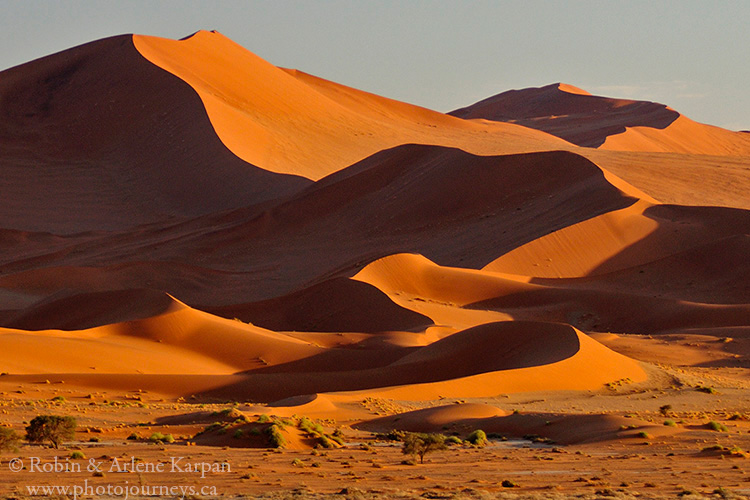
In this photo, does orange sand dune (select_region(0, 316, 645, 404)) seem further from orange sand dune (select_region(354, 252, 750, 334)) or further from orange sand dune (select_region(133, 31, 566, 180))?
orange sand dune (select_region(133, 31, 566, 180))

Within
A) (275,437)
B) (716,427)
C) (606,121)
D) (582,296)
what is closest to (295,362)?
(275,437)

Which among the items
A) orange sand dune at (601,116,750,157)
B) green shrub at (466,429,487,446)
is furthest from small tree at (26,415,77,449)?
orange sand dune at (601,116,750,157)

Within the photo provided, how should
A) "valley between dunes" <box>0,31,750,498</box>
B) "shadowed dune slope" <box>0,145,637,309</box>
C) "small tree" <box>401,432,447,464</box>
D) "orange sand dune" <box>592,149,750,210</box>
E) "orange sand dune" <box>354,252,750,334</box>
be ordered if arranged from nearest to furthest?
"small tree" <box>401,432,447,464</box>, "valley between dunes" <box>0,31,750,498</box>, "orange sand dune" <box>354,252,750,334</box>, "shadowed dune slope" <box>0,145,637,309</box>, "orange sand dune" <box>592,149,750,210</box>

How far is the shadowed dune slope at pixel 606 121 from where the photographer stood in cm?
10032

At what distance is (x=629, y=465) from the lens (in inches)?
563

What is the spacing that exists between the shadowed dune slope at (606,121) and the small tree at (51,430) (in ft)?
267

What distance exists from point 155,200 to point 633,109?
74.8 meters

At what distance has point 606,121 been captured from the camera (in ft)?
385

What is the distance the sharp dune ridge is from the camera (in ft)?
88.6

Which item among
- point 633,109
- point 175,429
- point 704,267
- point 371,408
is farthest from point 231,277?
point 633,109

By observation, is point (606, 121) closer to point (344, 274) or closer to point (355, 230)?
point (355, 230)

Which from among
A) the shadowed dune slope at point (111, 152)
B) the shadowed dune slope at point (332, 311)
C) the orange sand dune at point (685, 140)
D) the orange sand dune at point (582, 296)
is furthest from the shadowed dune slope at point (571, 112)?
the shadowed dune slope at point (332, 311)

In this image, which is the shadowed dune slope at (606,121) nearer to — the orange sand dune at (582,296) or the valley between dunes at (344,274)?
the valley between dunes at (344,274)

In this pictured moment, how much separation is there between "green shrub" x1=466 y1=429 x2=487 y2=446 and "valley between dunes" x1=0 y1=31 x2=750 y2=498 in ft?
0.67
